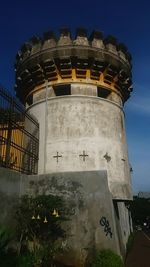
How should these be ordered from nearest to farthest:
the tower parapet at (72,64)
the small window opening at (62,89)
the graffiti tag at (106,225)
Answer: the graffiti tag at (106,225), the tower parapet at (72,64), the small window opening at (62,89)

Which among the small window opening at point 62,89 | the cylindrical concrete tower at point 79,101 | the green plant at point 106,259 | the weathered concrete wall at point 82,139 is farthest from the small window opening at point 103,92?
the green plant at point 106,259

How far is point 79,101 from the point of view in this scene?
17.9 m

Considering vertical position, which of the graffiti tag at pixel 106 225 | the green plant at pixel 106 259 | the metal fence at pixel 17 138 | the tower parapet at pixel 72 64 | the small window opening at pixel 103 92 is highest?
the tower parapet at pixel 72 64

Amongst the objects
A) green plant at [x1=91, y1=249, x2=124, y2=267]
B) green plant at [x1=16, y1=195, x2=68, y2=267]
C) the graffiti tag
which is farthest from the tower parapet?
green plant at [x1=91, y1=249, x2=124, y2=267]

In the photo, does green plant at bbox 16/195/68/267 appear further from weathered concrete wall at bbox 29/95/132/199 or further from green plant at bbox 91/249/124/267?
weathered concrete wall at bbox 29/95/132/199

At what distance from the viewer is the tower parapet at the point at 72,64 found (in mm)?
18125

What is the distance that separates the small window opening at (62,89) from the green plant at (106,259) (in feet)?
33.5

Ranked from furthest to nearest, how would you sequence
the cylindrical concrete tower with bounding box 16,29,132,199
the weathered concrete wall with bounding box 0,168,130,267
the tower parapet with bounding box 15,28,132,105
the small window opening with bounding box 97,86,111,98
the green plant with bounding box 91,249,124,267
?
the small window opening with bounding box 97,86,111,98, the tower parapet with bounding box 15,28,132,105, the cylindrical concrete tower with bounding box 16,29,132,199, the weathered concrete wall with bounding box 0,168,130,267, the green plant with bounding box 91,249,124,267

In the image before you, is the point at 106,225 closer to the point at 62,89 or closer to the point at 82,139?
the point at 82,139

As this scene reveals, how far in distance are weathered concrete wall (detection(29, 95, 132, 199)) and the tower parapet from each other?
0.95 m

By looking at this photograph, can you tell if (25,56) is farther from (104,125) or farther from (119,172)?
(119,172)

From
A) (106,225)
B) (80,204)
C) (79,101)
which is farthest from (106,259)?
(79,101)

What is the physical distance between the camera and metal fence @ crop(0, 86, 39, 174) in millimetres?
13656

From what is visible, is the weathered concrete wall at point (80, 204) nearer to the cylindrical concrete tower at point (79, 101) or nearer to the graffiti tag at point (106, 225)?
the graffiti tag at point (106, 225)
